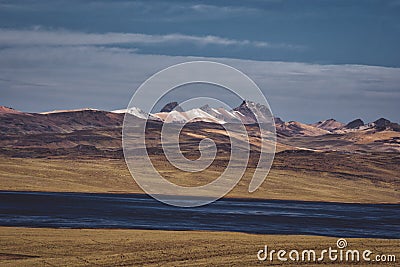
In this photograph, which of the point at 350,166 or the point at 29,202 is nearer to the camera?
the point at 29,202

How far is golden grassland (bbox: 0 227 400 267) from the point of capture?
35719mm

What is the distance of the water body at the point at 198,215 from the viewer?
54719 millimetres

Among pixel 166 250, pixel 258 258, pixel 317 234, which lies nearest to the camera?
pixel 258 258

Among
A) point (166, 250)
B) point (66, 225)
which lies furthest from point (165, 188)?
point (166, 250)

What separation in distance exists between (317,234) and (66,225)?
18.9 meters

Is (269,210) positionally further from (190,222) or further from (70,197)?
(70,197)

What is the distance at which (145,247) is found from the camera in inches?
1623

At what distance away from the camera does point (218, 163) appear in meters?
141

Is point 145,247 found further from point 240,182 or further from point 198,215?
point 240,182
